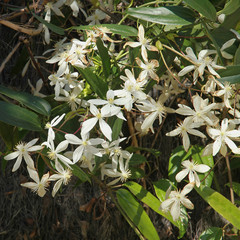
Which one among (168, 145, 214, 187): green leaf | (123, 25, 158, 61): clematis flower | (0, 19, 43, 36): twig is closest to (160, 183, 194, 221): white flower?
(168, 145, 214, 187): green leaf

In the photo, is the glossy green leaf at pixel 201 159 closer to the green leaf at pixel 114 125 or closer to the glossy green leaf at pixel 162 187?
the glossy green leaf at pixel 162 187

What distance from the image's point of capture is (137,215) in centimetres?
91

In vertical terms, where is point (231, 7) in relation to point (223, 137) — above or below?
above

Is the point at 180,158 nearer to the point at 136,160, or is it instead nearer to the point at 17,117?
the point at 136,160

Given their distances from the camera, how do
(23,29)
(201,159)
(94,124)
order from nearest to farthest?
1. (94,124)
2. (201,159)
3. (23,29)

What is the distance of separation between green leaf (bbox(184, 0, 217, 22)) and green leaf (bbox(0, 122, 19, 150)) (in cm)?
51

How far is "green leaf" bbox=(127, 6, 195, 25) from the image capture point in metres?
0.76

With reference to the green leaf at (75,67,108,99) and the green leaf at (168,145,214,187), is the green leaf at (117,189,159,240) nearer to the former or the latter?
the green leaf at (168,145,214,187)

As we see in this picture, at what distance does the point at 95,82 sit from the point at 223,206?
1.36 feet

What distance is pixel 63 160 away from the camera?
75cm

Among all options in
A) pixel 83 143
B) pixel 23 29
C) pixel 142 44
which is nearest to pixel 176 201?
pixel 83 143

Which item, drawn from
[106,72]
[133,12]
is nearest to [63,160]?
[106,72]

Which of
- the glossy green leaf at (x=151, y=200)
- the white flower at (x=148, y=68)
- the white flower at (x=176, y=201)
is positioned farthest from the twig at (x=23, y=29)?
the white flower at (x=176, y=201)

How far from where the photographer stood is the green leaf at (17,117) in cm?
73
